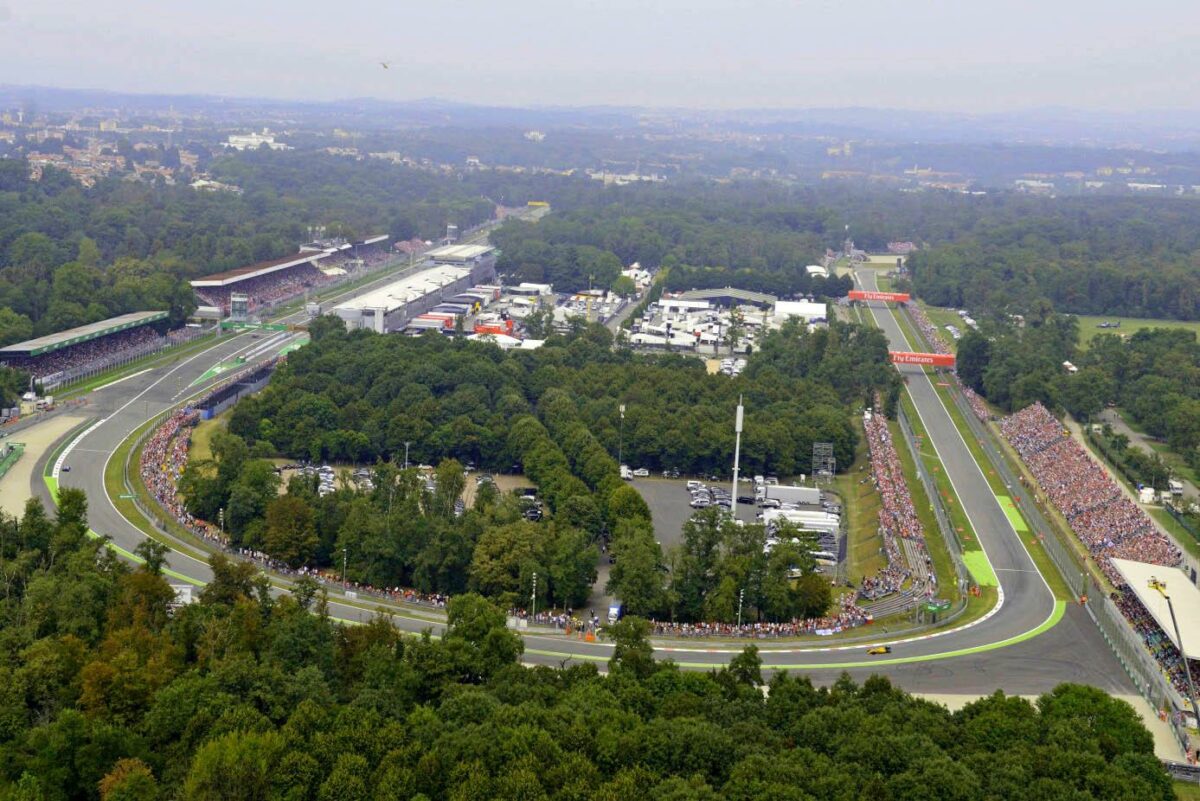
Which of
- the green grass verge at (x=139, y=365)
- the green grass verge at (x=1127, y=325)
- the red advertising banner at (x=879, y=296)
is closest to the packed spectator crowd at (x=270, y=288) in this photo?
the green grass verge at (x=139, y=365)

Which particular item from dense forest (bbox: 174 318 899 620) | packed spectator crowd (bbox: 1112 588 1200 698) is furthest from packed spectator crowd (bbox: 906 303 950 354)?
packed spectator crowd (bbox: 1112 588 1200 698)

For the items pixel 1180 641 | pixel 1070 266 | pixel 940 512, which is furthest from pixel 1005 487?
pixel 1070 266

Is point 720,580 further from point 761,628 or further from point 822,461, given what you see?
point 822,461

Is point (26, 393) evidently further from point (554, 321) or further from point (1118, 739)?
point (1118, 739)

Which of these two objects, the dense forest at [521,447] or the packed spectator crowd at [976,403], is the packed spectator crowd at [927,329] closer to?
the dense forest at [521,447]

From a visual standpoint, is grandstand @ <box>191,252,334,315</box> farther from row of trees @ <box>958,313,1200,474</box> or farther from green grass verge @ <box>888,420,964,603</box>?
row of trees @ <box>958,313,1200,474</box>

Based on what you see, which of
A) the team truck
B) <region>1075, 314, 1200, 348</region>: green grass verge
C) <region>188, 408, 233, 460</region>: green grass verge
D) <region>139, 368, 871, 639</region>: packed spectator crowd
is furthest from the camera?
<region>1075, 314, 1200, 348</region>: green grass verge
